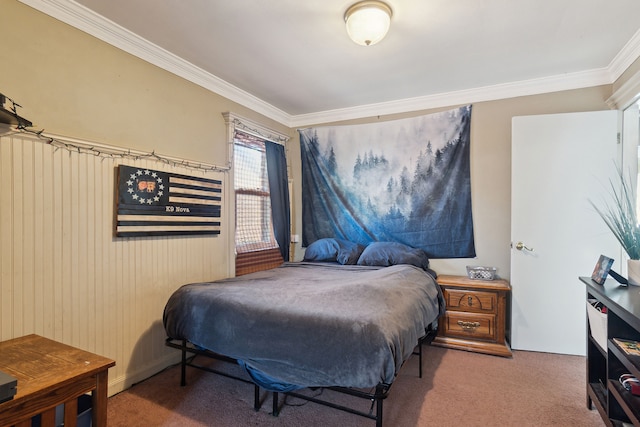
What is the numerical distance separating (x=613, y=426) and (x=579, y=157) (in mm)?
2091

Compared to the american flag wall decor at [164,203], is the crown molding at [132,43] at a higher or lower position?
higher

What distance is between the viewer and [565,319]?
2.78 meters

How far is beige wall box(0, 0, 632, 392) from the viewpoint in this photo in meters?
1.71

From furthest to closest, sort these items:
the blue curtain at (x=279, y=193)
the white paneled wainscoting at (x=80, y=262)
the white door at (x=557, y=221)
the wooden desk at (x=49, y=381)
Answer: the blue curtain at (x=279, y=193) < the white door at (x=557, y=221) < the white paneled wainscoting at (x=80, y=262) < the wooden desk at (x=49, y=381)

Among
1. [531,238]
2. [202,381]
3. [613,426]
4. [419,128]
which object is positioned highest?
[419,128]

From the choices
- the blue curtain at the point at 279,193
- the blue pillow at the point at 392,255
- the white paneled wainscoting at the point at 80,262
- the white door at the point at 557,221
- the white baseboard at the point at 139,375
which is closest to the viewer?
the white paneled wainscoting at the point at 80,262

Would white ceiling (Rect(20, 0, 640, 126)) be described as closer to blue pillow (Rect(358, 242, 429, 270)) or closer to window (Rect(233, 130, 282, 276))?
window (Rect(233, 130, 282, 276))

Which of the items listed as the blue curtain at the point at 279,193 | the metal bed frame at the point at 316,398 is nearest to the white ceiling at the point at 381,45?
the blue curtain at the point at 279,193

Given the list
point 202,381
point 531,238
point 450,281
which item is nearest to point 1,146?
point 202,381

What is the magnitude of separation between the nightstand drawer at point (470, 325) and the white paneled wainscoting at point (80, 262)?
239 centimetres

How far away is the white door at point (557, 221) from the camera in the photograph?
8.81ft

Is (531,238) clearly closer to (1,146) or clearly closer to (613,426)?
(613,426)

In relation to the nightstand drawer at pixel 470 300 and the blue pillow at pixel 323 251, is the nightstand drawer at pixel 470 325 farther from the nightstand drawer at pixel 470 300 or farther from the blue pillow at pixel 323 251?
the blue pillow at pixel 323 251

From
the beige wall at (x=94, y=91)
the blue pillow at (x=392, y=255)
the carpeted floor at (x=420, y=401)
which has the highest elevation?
the beige wall at (x=94, y=91)
